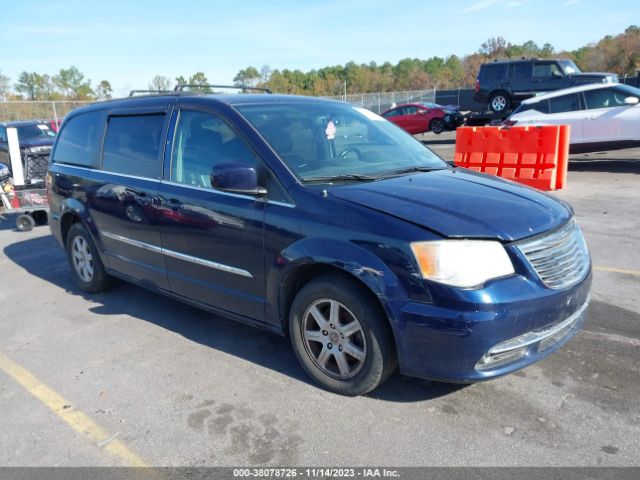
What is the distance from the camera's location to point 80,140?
545 cm

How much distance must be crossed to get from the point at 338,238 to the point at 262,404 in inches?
44.9

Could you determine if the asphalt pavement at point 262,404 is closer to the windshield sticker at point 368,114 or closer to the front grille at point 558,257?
the front grille at point 558,257

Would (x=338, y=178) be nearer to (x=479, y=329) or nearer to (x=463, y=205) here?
(x=463, y=205)

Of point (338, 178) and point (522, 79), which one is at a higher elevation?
point (522, 79)

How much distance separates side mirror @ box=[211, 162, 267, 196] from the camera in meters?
3.40

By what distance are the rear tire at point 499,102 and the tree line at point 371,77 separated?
→ 1725 cm

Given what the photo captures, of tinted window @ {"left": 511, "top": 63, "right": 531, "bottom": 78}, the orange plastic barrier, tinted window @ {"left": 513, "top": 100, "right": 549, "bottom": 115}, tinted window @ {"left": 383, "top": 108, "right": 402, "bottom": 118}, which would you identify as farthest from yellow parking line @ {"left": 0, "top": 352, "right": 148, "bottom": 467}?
tinted window @ {"left": 383, "top": 108, "right": 402, "bottom": 118}

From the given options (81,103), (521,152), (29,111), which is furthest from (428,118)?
(29,111)

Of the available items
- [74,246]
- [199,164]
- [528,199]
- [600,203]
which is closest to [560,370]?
[528,199]

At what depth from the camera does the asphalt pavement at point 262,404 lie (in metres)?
2.82

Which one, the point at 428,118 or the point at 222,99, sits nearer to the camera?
the point at 222,99

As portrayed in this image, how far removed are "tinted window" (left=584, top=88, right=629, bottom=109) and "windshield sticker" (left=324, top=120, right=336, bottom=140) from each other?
9831 mm

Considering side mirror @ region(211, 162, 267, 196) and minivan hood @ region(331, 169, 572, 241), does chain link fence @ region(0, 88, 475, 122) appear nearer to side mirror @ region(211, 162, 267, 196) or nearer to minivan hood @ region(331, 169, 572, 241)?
minivan hood @ region(331, 169, 572, 241)

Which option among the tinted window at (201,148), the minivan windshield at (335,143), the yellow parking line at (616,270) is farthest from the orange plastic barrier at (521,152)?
the tinted window at (201,148)
